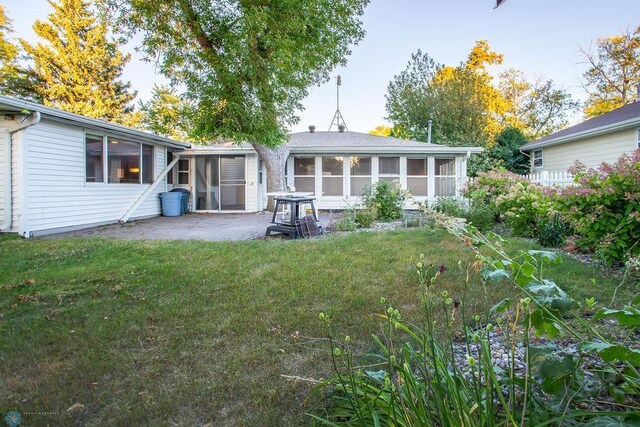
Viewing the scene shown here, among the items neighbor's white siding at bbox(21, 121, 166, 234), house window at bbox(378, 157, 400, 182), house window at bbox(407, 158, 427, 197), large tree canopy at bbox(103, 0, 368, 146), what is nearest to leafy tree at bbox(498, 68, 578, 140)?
house window at bbox(407, 158, 427, 197)

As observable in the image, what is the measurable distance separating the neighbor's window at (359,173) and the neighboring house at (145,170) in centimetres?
4

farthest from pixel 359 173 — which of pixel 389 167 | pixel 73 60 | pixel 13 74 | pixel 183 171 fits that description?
pixel 13 74

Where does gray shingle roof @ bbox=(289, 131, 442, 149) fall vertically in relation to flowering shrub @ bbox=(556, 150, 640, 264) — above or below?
above

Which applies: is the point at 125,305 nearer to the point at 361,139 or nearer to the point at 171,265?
the point at 171,265

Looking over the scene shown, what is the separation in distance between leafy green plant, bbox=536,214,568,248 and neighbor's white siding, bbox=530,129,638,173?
30.1 ft

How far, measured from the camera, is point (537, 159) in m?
17.7

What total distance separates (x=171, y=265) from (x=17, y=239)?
15.1 feet

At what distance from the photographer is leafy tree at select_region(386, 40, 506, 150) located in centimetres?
2188

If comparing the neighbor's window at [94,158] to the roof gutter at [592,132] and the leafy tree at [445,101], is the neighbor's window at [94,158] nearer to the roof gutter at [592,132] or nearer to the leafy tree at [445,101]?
the roof gutter at [592,132]

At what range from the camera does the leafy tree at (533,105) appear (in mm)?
26984

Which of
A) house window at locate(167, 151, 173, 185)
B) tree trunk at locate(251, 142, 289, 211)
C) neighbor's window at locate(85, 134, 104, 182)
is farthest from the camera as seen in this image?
house window at locate(167, 151, 173, 185)

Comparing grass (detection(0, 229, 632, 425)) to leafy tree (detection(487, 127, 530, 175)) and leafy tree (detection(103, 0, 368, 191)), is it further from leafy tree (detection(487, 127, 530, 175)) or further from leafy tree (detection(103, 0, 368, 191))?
leafy tree (detection(487, 127, 530, 175))

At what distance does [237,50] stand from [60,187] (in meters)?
5.47

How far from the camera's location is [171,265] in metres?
4.84
